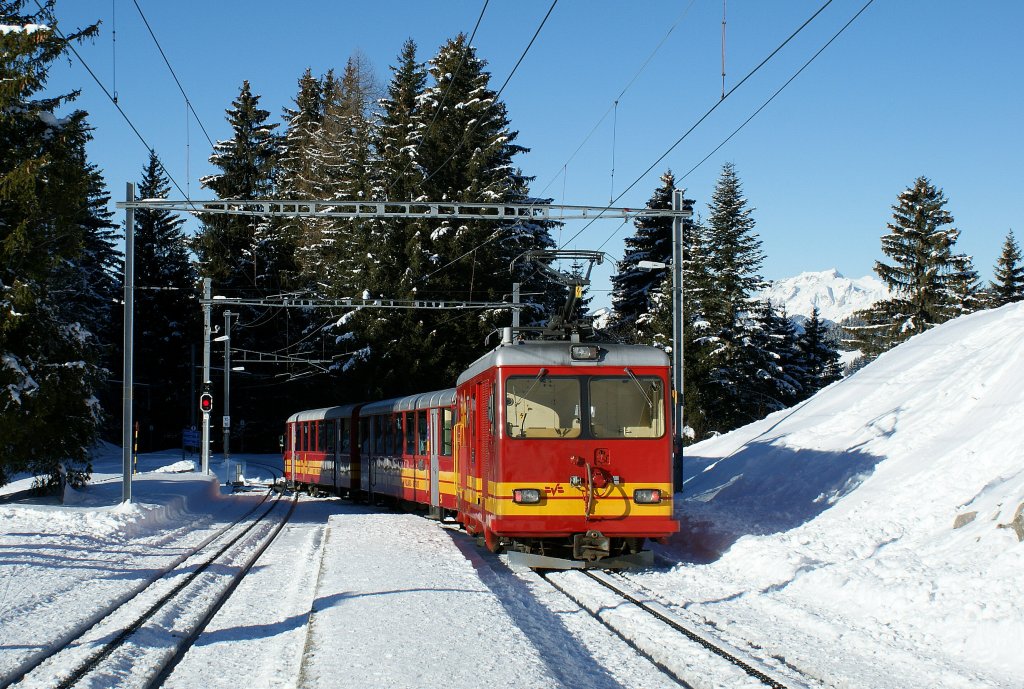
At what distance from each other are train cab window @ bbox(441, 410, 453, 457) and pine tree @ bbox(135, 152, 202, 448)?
54.2m

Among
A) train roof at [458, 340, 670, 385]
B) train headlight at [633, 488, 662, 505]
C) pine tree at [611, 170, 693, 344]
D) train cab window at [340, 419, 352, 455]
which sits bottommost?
train headlight at [633, 488, 662, 505]

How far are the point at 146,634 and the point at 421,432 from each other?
12526 mm

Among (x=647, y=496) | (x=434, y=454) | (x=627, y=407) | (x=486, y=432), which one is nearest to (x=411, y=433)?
(x=434, y=454)

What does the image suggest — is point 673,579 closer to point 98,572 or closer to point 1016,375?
point 98,572

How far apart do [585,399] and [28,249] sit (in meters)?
11.1

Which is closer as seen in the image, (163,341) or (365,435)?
(365,435)

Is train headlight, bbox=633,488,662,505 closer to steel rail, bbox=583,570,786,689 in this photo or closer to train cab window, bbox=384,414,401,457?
steel rail, bbox=583,570,786,689

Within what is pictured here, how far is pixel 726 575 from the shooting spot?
41.1 feet

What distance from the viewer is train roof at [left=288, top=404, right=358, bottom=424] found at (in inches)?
1205

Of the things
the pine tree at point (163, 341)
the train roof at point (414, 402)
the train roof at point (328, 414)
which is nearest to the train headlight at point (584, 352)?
the train roof at point (414, 402)

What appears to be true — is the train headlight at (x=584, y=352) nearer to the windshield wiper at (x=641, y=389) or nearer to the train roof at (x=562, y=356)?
the train roof at (x=562, y=356)

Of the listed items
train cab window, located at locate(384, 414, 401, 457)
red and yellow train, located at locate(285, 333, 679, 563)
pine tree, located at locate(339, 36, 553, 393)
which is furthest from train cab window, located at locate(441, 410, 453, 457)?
pine tree, located at locate(339, 36, 553, 393)

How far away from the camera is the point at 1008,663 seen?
7.85 meters

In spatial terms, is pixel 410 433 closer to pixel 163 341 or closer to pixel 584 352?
pixel 584 352
